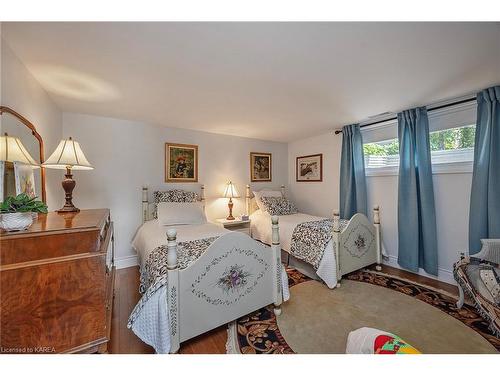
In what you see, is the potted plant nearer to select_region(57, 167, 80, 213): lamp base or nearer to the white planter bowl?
the white planter bowl

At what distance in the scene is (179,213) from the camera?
2803 mm

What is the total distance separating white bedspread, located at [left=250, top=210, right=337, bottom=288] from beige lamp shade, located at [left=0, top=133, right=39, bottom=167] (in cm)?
265

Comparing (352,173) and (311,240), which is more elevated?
(352,173)

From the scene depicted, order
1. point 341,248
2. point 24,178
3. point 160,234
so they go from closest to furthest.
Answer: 1. point 24,178
2. point 160,234
3. point 341,248

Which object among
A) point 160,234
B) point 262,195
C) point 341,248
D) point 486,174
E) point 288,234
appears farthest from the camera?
point 262,195

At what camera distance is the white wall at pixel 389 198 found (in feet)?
7.79

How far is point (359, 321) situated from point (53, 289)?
2121 millimetres

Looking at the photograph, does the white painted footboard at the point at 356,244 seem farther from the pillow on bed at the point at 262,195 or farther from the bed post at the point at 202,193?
the bed post at the point at 202,193

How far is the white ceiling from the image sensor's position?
48.6 inches

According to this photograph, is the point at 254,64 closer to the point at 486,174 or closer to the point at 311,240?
the point at 311,240

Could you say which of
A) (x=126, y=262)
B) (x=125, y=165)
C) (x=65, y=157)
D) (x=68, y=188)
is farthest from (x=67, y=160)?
(x=126, y=262)

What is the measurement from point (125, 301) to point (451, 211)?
12.1ft

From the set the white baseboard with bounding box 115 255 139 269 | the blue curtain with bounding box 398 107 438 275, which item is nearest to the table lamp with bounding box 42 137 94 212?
the white baseboard with bounding box 115 255 139 269

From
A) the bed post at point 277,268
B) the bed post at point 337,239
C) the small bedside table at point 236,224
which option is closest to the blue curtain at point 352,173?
the bed post at point 337,239
